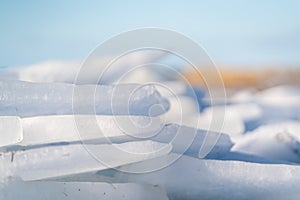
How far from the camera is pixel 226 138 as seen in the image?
4.23ft

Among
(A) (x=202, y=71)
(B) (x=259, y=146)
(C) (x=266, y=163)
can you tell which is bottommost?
(B) (x=259, y=146)

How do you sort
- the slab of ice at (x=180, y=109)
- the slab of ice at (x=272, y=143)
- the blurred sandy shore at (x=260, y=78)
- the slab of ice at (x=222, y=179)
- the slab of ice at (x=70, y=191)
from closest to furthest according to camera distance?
the slab of ice at (x=70, y=191) → the slab of ice at (x=222, y=179) → the slab of ice at (x=180, y=109) → the slab of ice at (x=272, y=143) → the blurred sandy shore at (x=260, y=78)

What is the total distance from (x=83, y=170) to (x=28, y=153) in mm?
104

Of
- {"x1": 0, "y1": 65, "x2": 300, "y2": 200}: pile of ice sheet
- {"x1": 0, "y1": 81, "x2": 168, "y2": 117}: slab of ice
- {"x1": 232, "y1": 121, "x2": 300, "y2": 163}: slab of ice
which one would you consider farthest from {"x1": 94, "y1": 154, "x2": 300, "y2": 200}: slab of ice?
{"x1": 232, "y1": 121, "x2": 300, "y2": 163}: slab of ice

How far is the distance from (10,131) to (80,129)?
0.13m

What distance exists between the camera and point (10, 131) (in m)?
0.98

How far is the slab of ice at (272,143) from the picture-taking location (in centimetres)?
144

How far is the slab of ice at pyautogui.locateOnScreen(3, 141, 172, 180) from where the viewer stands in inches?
38.3

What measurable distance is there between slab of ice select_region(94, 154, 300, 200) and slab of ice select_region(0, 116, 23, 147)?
0.71 feet

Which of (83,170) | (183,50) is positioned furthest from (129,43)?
(83,170)

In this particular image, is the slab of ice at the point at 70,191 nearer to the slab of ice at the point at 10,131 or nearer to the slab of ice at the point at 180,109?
the slab of ice at the point at 10,131

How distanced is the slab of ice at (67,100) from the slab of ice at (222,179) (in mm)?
138

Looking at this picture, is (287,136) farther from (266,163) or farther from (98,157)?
(98,157)

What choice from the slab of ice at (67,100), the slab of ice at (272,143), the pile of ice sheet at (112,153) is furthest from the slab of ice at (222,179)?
the slab of ice at (272,143)
